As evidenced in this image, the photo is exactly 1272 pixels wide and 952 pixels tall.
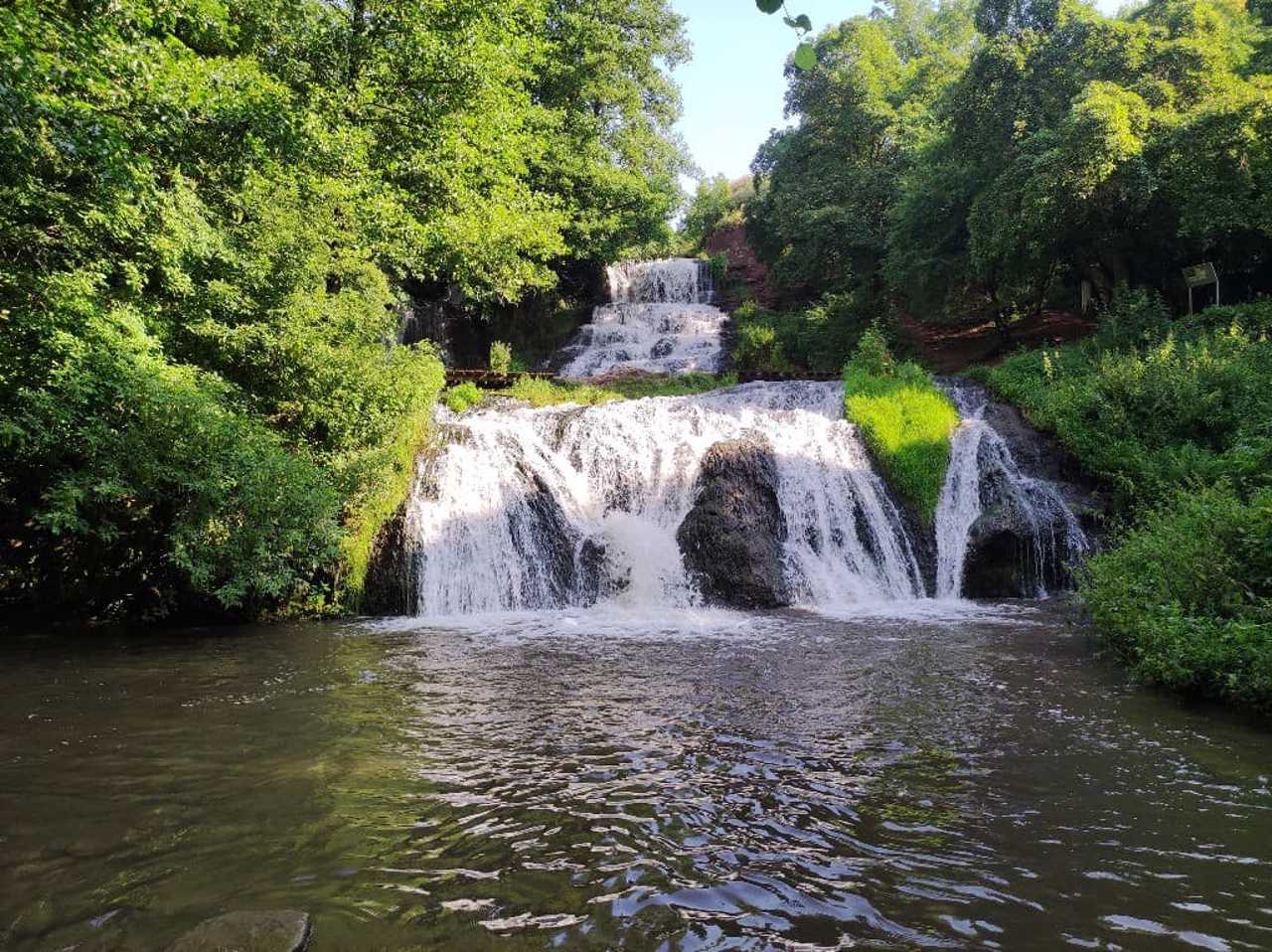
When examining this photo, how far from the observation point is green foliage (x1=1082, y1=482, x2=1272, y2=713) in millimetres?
5785

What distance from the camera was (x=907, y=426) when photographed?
47.0ft

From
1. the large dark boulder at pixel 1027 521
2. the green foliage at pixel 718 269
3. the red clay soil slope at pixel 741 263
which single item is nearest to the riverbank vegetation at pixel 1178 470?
the large dark boulder at pixel 1027 521

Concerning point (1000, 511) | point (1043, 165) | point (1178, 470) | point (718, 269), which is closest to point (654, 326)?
point (718, 269)

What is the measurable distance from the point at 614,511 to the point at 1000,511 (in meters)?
6.66

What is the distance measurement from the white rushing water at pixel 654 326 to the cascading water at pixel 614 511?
9.07m

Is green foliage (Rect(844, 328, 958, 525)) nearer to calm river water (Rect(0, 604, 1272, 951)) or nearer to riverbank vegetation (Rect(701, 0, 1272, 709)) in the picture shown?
riverbank vegetation (Rect(701, 0, 1272, 709))

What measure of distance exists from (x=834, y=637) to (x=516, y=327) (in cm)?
2236

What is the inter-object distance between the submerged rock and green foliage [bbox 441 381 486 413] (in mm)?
13926

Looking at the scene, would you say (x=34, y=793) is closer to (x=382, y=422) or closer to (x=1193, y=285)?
(x=382, y=422)

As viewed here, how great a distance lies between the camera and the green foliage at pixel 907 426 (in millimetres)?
13453

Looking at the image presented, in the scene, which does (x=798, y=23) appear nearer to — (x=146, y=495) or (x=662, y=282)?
(x=146, y=495)

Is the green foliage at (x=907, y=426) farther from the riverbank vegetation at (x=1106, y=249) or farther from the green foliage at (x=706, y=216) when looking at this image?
the green foliage at (x=706, y=216)

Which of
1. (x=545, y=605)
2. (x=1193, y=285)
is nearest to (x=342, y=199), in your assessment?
(x=545, y=605)

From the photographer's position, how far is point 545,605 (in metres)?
11.8
